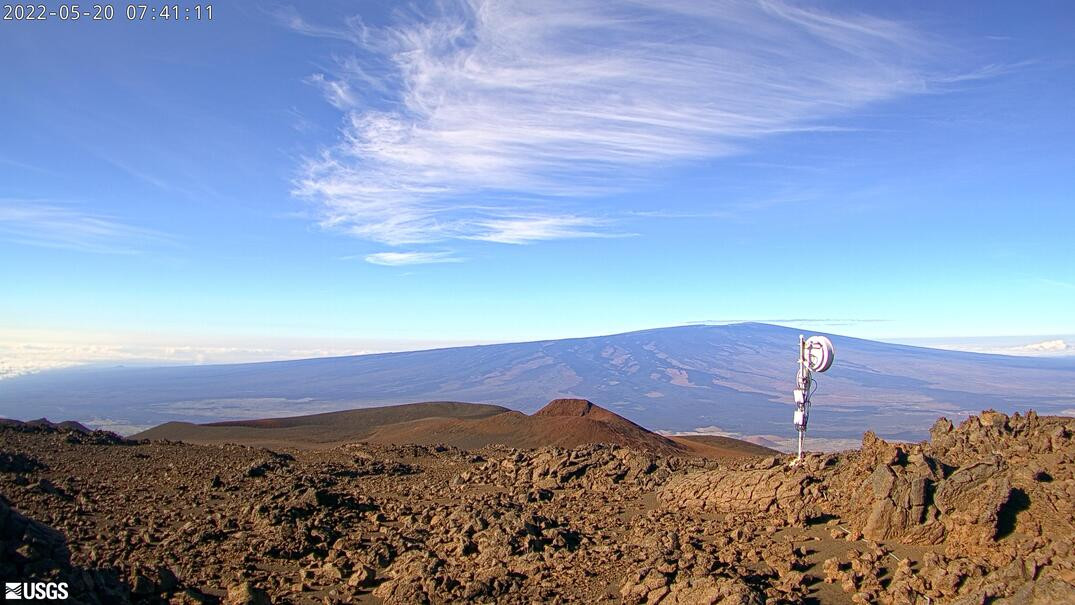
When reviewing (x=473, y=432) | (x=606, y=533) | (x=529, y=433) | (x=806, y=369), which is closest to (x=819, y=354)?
(x=806, y=369)

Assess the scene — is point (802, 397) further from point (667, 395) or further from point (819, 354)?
point (667, 395)

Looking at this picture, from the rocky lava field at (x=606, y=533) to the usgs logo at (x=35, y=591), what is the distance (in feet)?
0.34

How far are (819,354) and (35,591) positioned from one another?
9847mm

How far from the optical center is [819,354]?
10.1 m

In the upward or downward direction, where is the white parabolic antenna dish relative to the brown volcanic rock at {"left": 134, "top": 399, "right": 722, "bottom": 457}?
upward

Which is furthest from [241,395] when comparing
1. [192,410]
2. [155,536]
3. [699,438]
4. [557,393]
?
[155,536]

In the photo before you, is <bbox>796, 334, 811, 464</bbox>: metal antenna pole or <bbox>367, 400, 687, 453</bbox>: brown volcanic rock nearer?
<bbox>796, 334, 811, 464</bbox>: metal antenna pole

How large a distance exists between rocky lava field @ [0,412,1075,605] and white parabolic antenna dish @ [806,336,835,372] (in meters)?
1.41

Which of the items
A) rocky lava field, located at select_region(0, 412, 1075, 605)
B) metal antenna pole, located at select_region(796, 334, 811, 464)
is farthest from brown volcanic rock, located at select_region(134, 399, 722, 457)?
rocky lava field, located at select_region(0, 412, 1075, 605)

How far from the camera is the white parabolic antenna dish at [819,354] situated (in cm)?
1000

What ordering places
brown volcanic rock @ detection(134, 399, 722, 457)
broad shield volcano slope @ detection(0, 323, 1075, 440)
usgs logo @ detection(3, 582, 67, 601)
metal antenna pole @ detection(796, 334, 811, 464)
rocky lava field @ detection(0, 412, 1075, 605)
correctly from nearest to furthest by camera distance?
usgs logo @ detection(3, 582, 67, 601) → rocky lava field @ detection(0, 412, 1075, 605) → metal antenna pole @ detection(796, 334, 811, 464) → brown volcanic rock @ detection(134, 399, 722, 457) → broad shield volcano slope @ detection(0, 323, 1075, 440)

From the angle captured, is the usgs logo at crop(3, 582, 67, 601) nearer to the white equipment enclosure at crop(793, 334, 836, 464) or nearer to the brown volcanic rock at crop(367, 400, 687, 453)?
the white equipment enclosure at crop(793, 334, 836, 464)

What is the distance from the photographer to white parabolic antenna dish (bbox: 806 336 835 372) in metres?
10.0

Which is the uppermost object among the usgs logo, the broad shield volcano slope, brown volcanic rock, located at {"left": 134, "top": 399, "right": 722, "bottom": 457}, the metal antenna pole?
the metal antenna pole
